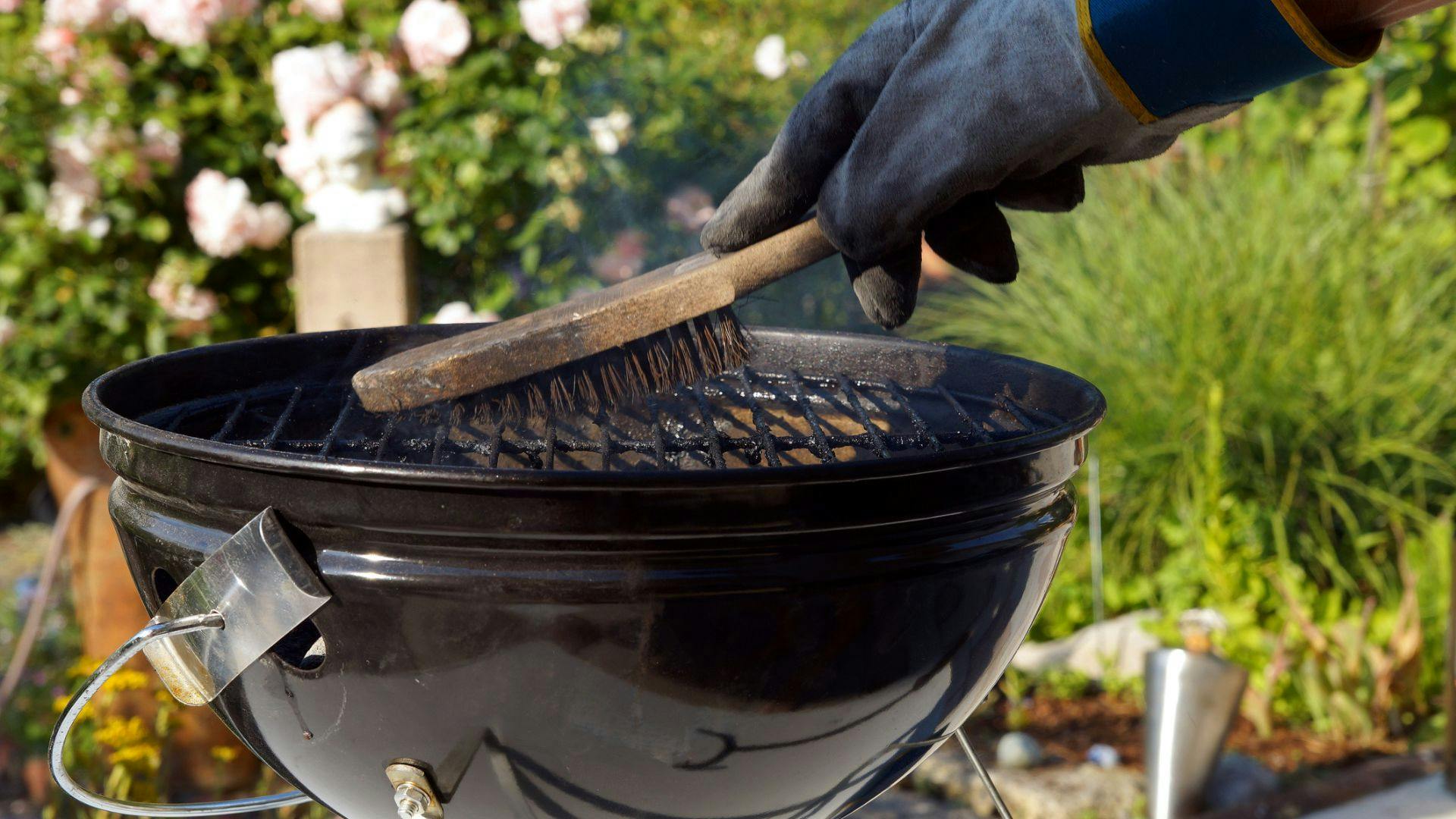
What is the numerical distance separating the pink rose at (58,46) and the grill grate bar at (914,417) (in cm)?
238

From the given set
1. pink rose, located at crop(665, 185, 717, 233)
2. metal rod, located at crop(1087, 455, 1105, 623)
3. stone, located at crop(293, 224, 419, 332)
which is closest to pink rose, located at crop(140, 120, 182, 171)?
stone, located at crop(293, 224, 419, 332)

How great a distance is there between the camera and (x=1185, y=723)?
2.71 m

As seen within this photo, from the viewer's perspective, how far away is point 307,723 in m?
1.16

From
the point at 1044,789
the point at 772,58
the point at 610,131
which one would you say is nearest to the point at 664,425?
the point at 610,131

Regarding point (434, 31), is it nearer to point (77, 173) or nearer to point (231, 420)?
point (77, 173)

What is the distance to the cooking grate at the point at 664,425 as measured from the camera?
1.46 m

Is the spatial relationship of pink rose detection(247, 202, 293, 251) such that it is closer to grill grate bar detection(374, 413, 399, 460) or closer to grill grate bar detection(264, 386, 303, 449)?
grill grate bar detection(264, 386, 303, 449)

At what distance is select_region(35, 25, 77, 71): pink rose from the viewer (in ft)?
9.77

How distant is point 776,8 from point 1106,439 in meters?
3.62

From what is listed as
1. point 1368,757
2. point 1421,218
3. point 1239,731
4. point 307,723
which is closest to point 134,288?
point 307,723

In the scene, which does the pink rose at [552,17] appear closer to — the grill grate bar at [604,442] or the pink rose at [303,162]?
the pink rose at [303,162]

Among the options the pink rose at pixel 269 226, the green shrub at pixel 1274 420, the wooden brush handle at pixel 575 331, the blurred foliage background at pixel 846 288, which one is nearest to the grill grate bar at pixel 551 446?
the wooden brush handle at pixel 575 331

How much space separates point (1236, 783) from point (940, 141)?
229cm

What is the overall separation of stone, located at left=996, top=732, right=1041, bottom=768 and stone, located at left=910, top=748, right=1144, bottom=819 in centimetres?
2
